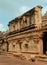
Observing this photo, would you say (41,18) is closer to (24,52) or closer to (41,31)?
(41,31)

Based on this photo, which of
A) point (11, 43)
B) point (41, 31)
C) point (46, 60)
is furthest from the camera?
point (11, 43)

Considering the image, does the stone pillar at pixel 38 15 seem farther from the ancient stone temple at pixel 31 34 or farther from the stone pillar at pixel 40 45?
the stone pillar at pixel 40 45

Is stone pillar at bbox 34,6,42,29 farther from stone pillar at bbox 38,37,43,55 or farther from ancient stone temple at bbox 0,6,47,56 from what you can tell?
stone pillar at bbox 38,37,43,55

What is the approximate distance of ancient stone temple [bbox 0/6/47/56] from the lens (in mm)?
18469

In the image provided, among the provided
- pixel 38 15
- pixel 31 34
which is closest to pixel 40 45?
pixel 31 34

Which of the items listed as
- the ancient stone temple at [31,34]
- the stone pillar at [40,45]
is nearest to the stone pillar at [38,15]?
the ancient stone temple at [31,34]

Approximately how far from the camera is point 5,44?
91.5ft

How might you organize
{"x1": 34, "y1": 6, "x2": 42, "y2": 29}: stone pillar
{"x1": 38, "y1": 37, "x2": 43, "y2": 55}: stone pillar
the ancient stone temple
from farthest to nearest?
{"x1": 34, "y1": 6, "x2": 42, "y2": 29}: stone pillar, the ancient stone temple, {"x1": 38, "y1": 37, "x2": 43, "y2": 55}: stone pillar

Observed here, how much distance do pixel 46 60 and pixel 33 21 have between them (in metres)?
8.19

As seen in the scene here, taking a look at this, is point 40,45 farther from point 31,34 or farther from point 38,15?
point 38,15

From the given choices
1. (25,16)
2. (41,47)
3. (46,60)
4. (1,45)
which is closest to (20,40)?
(25,16)

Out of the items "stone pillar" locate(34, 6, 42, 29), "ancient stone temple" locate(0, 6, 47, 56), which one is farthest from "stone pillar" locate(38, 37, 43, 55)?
"stone pillar" locate(34, 6, 42, 29)

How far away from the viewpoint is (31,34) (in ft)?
63.8

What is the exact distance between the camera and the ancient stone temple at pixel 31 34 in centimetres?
1847
